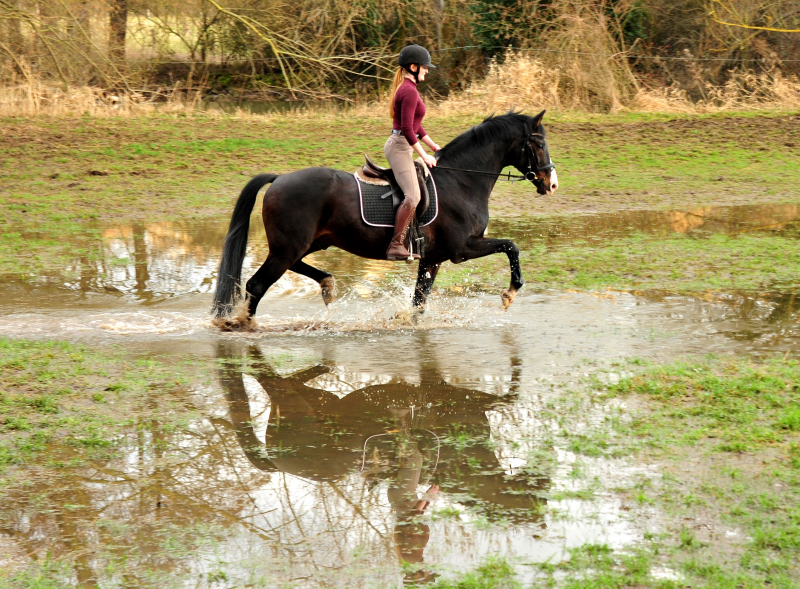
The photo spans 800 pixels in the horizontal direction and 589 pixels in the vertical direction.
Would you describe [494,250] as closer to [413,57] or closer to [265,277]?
[413,57]

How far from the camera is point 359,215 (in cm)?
787

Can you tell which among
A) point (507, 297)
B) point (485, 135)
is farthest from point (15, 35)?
point (507, 297)

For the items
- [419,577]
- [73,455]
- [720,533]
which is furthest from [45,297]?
[720,533]

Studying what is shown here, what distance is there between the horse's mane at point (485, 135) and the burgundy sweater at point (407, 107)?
76 centimetres

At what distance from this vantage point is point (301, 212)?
7746mm

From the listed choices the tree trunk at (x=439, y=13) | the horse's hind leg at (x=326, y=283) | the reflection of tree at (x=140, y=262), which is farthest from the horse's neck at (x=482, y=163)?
the tree trunk at (x=439, y=13)

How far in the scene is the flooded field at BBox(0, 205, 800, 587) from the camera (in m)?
4.02

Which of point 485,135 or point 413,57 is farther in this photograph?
point 485,135

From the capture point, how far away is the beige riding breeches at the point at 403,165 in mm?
7789

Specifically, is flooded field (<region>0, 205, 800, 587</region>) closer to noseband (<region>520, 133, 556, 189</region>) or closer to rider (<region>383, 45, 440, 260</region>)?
rider (<region>383, 45, 440, 260</region>)

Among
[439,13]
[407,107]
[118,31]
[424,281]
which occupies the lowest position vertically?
[424,281]

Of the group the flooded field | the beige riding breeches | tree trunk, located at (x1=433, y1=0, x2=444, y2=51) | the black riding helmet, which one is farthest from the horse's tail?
tree trunk, located at (x1=433, y1=0, x2=444, y2=51)

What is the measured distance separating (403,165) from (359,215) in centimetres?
61

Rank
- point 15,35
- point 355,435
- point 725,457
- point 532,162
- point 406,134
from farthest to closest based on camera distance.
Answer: point 15,35 → point 532,162 → point 406,134 → point 355,435 → point 725,457
